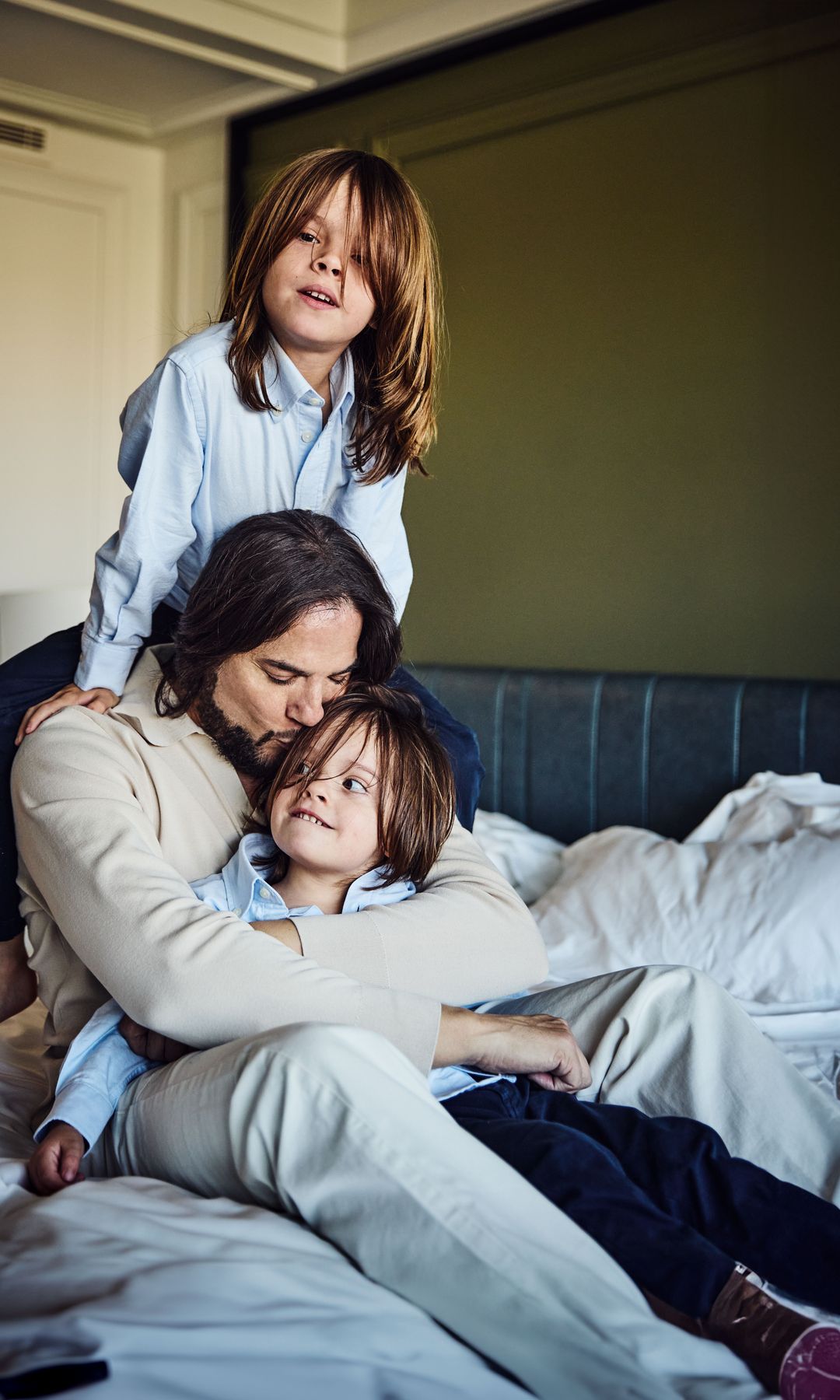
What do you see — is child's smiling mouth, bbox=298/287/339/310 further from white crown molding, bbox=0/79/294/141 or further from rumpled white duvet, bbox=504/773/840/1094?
white crown molding, bbox=0/79/294/141

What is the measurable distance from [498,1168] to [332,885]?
61 centimetres

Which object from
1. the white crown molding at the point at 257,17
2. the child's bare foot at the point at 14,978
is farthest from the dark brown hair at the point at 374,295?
the white crown molding at the point at 257,17

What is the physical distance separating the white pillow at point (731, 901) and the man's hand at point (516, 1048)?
931 mm

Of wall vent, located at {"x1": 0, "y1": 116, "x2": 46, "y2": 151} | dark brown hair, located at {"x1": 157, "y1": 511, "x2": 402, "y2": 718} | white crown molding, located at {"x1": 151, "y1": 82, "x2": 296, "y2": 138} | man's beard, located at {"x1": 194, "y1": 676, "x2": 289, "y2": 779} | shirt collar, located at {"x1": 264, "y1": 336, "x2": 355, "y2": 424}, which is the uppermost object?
white crown molding, located at {"x1": 151, "y1": 82, "x2": 296, "y2": 138}

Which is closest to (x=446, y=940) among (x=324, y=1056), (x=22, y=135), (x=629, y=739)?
(x=324, y=1056)

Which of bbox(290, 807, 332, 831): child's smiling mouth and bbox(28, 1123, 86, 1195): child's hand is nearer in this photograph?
bbox(28, 1123, 86, 1195): child's hand

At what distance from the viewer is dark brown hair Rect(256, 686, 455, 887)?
1.63m

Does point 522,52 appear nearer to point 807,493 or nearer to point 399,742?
point 807,493

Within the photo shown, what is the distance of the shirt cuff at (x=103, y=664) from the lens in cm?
181

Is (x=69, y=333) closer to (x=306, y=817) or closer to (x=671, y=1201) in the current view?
(x=306, y=817)

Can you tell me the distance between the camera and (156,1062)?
1425 mm

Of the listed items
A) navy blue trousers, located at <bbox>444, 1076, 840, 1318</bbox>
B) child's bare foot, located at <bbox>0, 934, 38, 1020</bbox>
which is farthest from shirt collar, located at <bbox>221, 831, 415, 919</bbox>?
child's bare foot, located at <bbox>0, 934, 38, 1020</bbox>

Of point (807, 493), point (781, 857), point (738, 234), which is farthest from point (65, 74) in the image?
point (781, 857)

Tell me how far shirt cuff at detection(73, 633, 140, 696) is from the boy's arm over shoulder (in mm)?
519
